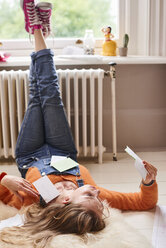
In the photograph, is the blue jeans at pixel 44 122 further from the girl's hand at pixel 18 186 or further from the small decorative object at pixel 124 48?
the small decorative object at pixel 124 48

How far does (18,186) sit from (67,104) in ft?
2.92

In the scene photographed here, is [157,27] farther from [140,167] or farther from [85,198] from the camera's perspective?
[85,198]

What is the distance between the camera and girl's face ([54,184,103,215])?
52.0 inches

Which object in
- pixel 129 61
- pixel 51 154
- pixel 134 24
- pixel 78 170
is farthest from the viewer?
pixel 134 24

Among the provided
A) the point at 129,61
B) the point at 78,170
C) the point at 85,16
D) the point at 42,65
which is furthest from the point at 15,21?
the point at 78,170

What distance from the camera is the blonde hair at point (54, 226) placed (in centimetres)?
123

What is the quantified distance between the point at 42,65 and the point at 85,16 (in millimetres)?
783

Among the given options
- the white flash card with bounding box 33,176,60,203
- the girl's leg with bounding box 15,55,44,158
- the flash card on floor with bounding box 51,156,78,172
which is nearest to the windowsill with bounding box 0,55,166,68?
the girl's leg with bounding box 15,55,44,158

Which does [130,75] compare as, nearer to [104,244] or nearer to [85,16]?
[85,16]

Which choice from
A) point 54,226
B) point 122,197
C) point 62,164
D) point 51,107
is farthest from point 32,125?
point 54,226

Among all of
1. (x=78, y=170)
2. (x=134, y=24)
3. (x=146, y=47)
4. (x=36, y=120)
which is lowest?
(x=78, y=170)

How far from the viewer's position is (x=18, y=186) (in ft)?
4.91

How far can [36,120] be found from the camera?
78.0 inches

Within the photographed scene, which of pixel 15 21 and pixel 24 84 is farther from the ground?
pixel 15 21
